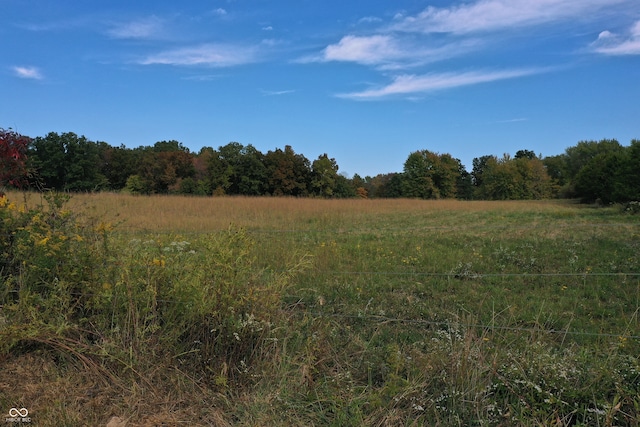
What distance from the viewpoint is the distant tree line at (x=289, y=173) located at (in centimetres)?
2634

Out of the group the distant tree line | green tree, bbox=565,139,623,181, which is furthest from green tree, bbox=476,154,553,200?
green tree, bbox=565,139,623,181

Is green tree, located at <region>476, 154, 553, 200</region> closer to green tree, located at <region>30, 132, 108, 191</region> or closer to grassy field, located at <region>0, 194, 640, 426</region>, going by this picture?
green tree, located at <region>30, 132, 108, 191</region>

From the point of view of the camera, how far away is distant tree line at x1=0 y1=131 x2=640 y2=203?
2634cm

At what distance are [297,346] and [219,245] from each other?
911 mm

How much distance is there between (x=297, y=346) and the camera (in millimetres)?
2863

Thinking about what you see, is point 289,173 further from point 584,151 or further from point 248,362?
point 248,362

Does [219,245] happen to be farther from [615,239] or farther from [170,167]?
[170,167]

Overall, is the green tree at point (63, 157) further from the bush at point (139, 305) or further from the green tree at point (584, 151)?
the green tree at point (584, 151)

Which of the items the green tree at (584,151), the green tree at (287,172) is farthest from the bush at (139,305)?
the green tree at (584,151)

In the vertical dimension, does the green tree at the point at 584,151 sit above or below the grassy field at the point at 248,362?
above
